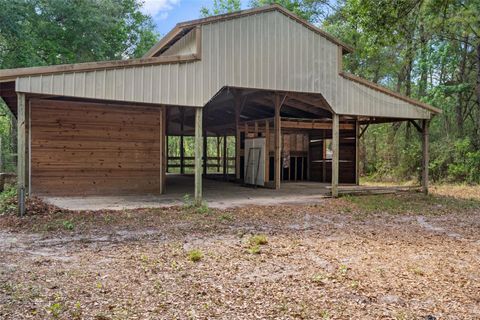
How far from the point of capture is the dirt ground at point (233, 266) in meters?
3.58

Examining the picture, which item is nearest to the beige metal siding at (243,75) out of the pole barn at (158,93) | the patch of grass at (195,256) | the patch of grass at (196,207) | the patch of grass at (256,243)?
the pole barn at (158,93)

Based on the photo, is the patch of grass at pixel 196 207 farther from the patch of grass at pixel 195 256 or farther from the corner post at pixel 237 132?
the corner post at pixel 237 132

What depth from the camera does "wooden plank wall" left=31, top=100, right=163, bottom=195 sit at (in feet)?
33.8

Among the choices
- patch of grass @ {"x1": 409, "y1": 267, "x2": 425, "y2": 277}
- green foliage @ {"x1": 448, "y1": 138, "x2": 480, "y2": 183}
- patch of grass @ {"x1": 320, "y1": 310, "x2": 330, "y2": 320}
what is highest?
green foliage @ {"x1": 448, "y1": 138, "x2": 480, "y2": 183}

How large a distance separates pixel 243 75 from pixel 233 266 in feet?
20.3

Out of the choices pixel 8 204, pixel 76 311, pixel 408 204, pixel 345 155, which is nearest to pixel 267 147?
pixel 345 155

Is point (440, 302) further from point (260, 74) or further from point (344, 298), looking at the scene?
point (260, 74)

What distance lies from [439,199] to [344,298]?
921 centimetres

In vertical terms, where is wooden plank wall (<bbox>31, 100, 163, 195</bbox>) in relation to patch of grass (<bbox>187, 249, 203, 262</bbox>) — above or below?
above

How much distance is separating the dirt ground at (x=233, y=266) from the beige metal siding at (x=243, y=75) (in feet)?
8.24

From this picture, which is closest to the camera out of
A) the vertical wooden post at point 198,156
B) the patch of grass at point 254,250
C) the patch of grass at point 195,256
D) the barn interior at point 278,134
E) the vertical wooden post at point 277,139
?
the patch of grass at point 195,256

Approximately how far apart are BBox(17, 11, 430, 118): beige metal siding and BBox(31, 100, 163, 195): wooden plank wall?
7.89 ft

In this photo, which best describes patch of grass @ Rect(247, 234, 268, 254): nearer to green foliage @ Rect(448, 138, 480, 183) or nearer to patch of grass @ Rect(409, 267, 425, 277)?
patch of grass @ Rect(409, 267, 425, 277)

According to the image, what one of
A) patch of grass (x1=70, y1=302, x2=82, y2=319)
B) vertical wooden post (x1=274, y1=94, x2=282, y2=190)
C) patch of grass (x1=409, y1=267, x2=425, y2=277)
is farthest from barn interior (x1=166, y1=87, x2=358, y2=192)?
patch of grass (x1=70, y1=302, x2=82, y2=319)
